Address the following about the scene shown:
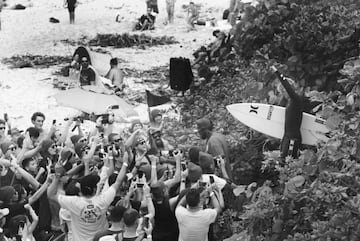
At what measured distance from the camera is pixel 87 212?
7.20 meters

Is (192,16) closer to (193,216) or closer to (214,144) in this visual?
(214,144)

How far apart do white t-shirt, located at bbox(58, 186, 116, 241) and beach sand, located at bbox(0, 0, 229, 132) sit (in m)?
6.96

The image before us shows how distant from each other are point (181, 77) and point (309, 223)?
9.38 meters

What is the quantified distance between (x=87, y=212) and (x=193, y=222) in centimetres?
101

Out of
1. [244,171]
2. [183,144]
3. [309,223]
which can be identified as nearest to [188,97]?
[183,144]

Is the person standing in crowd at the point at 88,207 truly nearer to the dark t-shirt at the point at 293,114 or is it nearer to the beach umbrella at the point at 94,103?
the dark t-shirt at the point at 293,114

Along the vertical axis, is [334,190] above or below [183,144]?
above

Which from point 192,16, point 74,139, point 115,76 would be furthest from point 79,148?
point 192,16

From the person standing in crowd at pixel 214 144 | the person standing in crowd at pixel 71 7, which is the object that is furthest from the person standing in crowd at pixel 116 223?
the person standing in crowd at pixel 71 7

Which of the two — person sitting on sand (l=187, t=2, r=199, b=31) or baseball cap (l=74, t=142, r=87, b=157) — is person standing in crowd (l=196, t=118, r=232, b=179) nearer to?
baseball cap (l=74, t=142, r=87, b=157)

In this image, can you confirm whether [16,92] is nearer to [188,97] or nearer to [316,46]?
[188,97]

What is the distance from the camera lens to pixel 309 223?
581 centimetres

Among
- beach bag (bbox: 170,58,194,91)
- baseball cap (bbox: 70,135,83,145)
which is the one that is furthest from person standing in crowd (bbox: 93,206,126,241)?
beach bag (bbox: 170,58,194,91)

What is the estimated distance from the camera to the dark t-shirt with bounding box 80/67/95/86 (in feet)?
49.9
